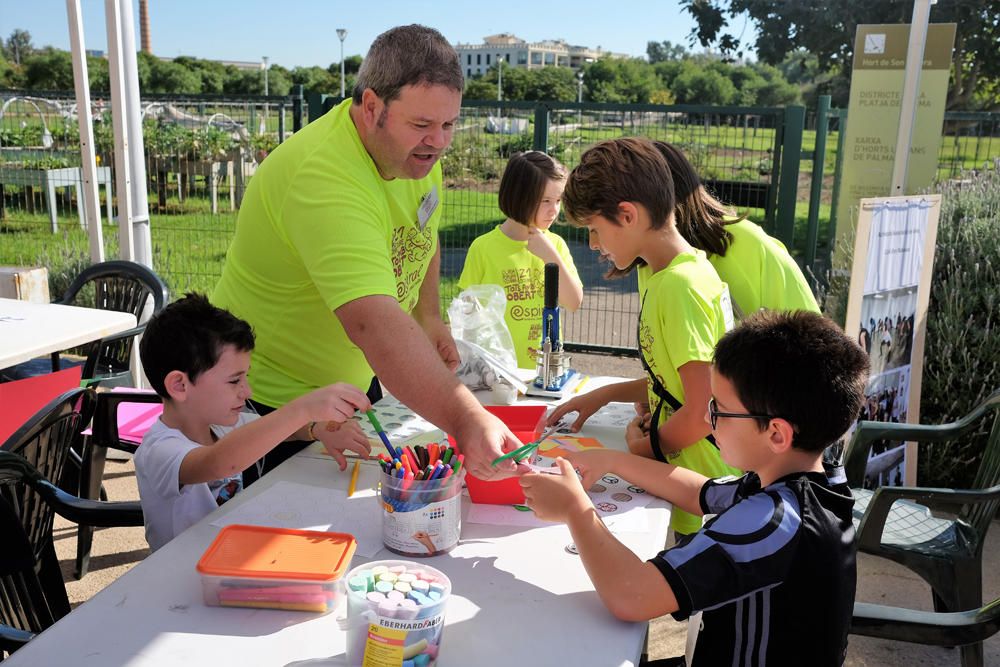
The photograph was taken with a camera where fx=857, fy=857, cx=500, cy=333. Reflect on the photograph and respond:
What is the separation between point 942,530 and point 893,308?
4.93 ft

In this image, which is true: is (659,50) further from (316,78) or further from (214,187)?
(214,187)

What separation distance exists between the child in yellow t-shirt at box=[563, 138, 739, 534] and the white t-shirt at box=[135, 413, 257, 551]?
3.53ft

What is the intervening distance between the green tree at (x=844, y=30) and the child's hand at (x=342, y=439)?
14.4m

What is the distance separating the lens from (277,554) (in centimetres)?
144

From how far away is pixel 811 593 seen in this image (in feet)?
4.76

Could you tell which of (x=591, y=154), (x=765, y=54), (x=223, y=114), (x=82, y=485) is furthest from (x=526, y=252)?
(x=765, y=54)

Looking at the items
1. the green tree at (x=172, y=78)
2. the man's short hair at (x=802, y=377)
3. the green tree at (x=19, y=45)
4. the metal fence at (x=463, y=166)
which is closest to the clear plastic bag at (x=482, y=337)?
the man's short hair at (x=802, y=377)

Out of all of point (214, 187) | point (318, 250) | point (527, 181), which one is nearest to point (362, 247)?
point (318, 250)

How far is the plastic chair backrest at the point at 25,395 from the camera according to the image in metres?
2.85

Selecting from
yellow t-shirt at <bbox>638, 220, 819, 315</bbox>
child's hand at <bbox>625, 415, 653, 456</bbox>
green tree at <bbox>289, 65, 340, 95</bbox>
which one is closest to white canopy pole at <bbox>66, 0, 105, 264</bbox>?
yellow t-shirt at <bbox>638, 220, 819, 315</bbox>

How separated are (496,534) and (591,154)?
1067mm

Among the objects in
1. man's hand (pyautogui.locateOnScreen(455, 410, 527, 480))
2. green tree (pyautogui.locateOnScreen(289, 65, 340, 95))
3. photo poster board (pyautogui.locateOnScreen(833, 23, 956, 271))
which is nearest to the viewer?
man's hand (pyautogui.locateOnScreen(455, 410, 527, 480))

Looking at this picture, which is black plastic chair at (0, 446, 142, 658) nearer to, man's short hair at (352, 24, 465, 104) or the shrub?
man's short hair at (352, 24, 465, 104)

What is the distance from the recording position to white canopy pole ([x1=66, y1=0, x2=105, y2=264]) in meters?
4.39
